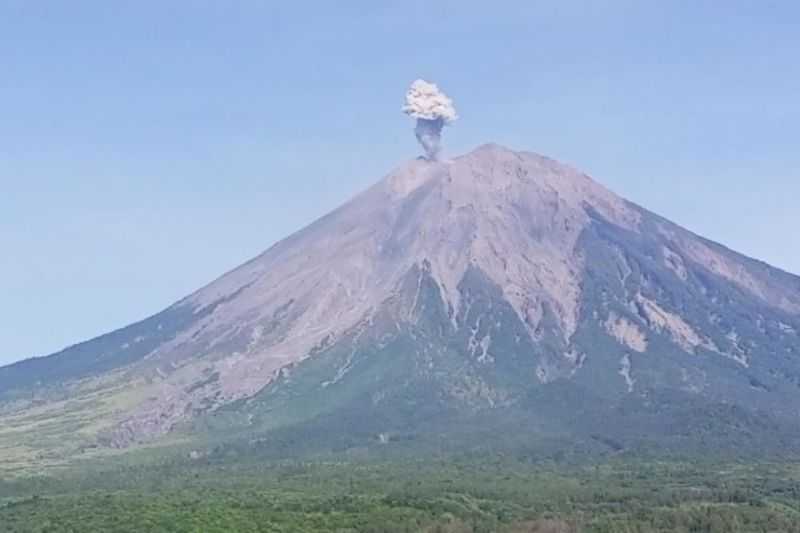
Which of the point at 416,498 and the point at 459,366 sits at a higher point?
the point at 459,366

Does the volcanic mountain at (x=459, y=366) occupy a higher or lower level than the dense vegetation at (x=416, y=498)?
higher

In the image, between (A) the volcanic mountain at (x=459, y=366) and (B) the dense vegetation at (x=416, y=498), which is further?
(A) the volcanic mountain at (x=459, y=366)

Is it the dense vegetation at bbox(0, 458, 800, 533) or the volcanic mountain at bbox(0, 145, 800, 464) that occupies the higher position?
the volcanic mountain at bbox(0, 145, 800, 464)

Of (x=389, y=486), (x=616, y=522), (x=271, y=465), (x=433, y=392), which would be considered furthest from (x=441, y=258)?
(x=616, y=522)

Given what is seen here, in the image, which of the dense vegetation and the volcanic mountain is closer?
the dense vegetation
